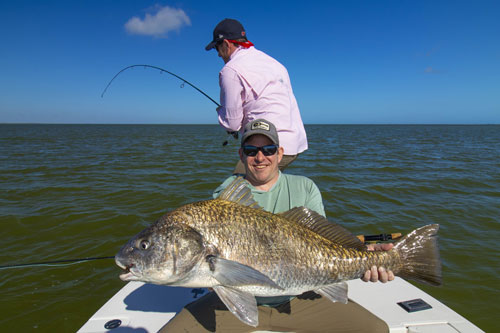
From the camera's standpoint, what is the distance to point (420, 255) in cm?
268

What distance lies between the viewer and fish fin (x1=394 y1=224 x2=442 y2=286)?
8.68 ft

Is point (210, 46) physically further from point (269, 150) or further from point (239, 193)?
point (239, 193)

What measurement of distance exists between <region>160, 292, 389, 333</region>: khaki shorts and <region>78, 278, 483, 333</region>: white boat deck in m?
0.63

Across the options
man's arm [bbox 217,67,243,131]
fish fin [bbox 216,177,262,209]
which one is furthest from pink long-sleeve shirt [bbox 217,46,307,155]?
fish fin [bbox 216,177,262,209]

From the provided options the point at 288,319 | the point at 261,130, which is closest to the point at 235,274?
the point at 288,319

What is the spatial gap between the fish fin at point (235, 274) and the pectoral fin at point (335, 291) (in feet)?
1.85

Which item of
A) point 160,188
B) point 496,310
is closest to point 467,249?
point 496,310

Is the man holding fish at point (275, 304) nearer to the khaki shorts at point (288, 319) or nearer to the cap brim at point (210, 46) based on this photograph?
the khaki shorts at point (288, 319)

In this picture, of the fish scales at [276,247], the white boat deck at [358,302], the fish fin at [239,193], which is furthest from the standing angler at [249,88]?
the white boat deck at [358,302]

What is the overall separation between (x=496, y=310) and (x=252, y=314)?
16.8 feet

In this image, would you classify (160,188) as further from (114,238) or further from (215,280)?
(215,280)

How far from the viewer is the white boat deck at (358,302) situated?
10.4 ft

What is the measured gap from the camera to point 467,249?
7.01m

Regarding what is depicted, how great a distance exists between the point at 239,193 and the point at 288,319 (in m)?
1.39
